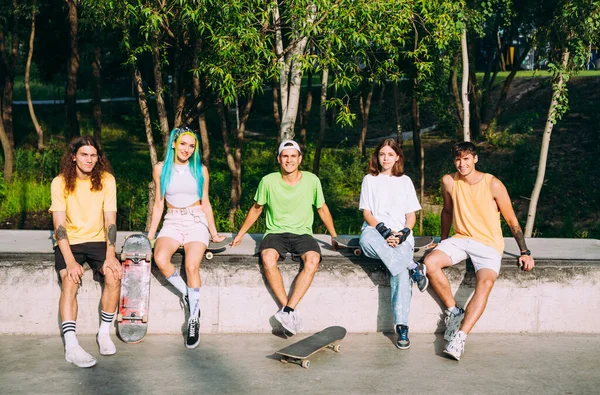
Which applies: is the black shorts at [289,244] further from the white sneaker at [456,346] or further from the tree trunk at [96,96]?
the tree trunk at [96,96]

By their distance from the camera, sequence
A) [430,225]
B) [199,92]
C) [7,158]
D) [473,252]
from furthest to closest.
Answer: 1. [7,158]
2. [430,225]
3. [199,92]
4. [473,252]

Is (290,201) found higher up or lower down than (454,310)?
higher up

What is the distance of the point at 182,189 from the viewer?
652 centimetres

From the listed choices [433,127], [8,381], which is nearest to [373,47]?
[8,381]

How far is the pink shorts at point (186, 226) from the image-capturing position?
6340 millimetres

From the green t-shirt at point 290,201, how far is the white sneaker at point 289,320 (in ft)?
2.51

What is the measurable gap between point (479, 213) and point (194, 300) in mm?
2528

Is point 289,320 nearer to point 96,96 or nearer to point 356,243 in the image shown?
point 356,243

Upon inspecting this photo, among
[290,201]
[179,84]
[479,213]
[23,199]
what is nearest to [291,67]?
[290,201]

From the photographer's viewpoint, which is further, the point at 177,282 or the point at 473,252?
the point at 473,252

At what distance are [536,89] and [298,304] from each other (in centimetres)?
2297

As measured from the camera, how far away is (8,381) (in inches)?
203

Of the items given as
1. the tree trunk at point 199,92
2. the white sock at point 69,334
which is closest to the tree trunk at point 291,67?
the tree trunk at point 199,92

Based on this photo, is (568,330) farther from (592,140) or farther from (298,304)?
(592,140)
